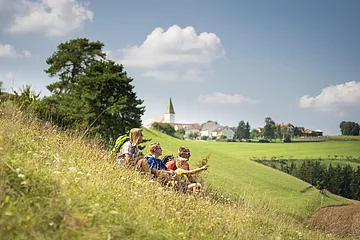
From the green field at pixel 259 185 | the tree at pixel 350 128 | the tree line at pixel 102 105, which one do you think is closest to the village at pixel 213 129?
the tree at pixel 350 128

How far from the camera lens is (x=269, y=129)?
45.4 meters

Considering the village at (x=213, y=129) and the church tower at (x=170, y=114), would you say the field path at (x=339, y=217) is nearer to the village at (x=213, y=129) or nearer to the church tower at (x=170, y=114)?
the village at (x=213, y=129)

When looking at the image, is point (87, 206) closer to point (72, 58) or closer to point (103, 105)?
point (103, 105)

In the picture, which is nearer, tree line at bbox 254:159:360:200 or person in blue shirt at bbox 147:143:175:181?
person in blue shirt at bbox 147:143:175:181

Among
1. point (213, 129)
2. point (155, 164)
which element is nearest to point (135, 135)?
point (155, 164)

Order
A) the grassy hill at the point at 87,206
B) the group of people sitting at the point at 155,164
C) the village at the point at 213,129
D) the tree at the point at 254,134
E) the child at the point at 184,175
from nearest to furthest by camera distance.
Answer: the grassy hill at the point at 87,206, the group of people sitting at the point at 155,164, the child at the point at 184,175, the village at the point at 213,129, the tree at the point at 254,134

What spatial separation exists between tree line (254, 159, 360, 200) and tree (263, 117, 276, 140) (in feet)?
45.5

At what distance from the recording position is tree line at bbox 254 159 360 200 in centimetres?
2733

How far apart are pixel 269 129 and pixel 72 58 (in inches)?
1121

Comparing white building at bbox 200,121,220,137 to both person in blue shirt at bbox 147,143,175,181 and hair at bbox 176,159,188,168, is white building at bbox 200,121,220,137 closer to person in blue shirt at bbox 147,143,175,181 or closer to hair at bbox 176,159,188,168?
hair at bbox 176,159,188,168

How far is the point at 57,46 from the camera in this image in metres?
22.8

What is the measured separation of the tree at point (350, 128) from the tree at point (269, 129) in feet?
32.5

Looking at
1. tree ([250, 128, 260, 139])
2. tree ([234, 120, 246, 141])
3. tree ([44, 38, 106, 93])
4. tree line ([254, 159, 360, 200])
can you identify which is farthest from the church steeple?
tree ([44, 38, 106, 93])

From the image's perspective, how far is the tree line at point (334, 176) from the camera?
89.7 ft
